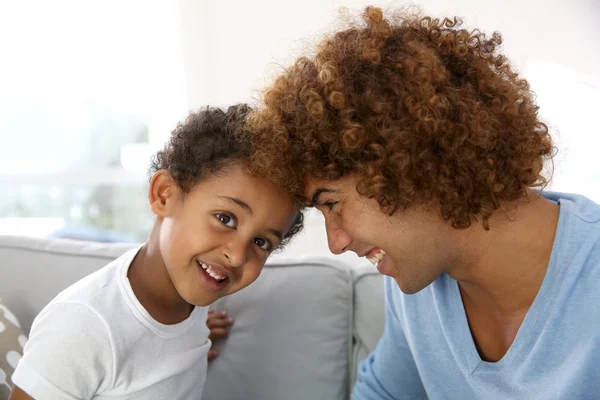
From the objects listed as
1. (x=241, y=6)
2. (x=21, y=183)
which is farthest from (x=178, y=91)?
(x=21, y=183)

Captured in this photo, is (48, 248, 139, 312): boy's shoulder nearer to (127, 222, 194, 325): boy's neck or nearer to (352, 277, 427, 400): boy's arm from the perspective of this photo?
(127, 222, 194, 325): boy's neck

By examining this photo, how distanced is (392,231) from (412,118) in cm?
23

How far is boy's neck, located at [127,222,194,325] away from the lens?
1.46m

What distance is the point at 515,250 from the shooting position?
3.95 ft

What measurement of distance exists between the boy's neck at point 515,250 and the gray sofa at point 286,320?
53 cm

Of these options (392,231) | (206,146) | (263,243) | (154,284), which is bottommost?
(154,284)

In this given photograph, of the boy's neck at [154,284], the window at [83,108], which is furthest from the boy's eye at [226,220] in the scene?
the window at [83,108]

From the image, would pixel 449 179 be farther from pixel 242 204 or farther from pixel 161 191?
pixel 161 191

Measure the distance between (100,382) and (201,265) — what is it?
0.32m

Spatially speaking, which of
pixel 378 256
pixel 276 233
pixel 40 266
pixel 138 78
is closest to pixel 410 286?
pixel 378 256

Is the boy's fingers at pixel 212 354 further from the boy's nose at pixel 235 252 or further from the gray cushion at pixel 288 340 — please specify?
the boy's nose at pixel 235 252

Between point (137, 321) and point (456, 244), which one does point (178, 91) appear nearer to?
point (137, 321)

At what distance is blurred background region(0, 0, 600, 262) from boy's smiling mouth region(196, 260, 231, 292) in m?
1.50

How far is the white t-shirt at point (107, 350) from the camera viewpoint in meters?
1.23
